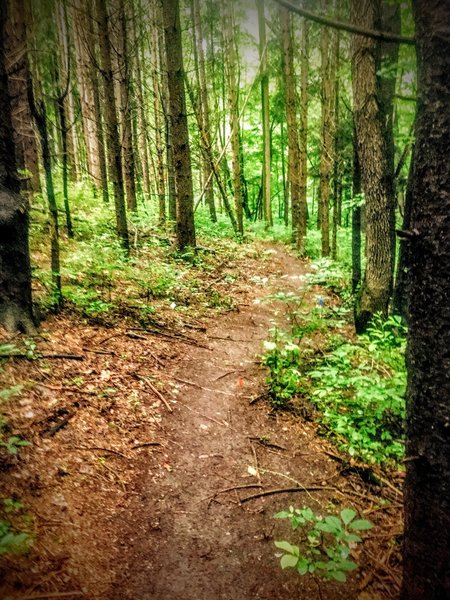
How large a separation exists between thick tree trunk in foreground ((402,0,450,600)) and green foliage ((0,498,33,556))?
7.24ft

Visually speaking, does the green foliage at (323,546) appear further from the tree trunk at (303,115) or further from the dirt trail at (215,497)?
the tree trunk at (303,115)

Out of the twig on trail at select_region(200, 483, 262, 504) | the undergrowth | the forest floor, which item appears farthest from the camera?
the undergrowth

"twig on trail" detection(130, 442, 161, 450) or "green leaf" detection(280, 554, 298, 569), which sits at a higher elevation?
"green leaf" detection(280, 554, 298, 569)

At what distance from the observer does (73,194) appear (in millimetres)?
11102

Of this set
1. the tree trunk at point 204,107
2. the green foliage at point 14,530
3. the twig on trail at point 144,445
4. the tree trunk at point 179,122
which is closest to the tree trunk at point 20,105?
the tree trunk at point 179,122

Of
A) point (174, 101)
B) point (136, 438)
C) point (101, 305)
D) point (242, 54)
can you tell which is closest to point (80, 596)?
point (136, 438)

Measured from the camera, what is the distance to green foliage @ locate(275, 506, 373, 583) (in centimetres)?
210

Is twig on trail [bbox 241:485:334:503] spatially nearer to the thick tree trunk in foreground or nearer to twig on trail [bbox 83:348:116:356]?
the thick tree trunk in foreground

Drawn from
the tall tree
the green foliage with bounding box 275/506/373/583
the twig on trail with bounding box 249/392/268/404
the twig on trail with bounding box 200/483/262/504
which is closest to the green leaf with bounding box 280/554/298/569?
the green foliage with bounding box 275/506/373/583

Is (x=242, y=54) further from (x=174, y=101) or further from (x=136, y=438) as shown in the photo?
(x=136, y=438)

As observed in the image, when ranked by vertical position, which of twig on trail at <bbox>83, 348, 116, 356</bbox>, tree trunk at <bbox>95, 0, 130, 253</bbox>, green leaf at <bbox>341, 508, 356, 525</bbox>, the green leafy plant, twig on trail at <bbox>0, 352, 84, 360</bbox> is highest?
tree trunk at <bbox>95, 0, 130, 253</bbox>

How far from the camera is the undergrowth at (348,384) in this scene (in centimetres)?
381

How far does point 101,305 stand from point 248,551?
4.15 m

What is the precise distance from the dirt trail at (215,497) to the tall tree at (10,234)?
201cm
